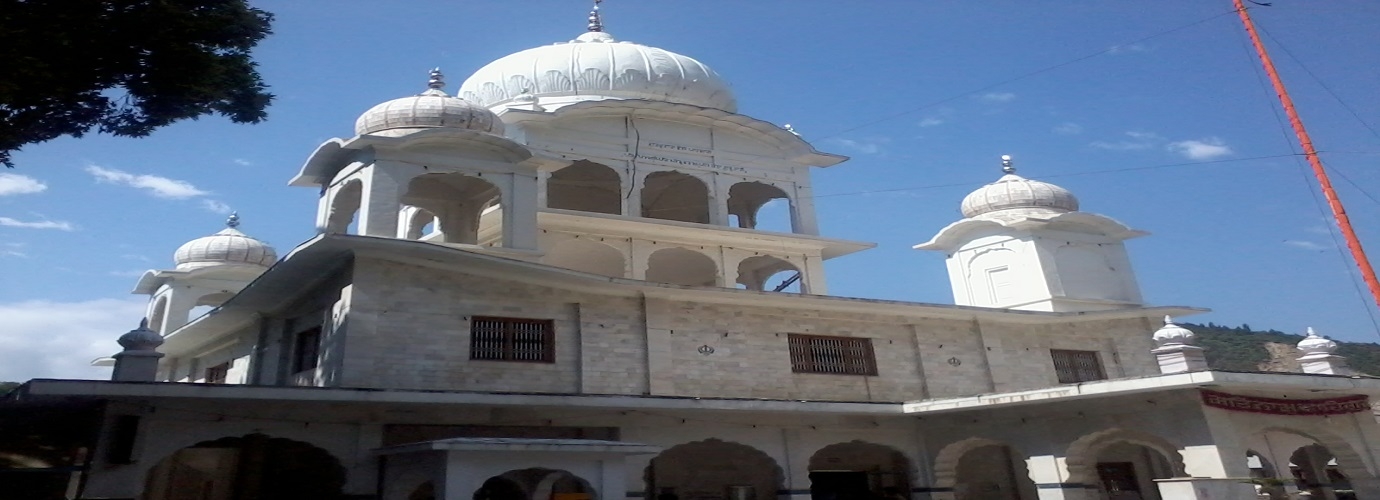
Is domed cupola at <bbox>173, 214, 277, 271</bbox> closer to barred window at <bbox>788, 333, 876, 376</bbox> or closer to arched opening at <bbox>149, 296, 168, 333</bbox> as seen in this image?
arched opening at <bbox>149, 296, 168, 333</bbox>

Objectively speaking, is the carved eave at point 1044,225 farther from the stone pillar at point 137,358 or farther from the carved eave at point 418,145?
the stone pillar at point 137,358

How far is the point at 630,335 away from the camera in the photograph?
15.6 meters

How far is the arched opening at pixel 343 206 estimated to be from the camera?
17125mm

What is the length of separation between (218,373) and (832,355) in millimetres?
13004

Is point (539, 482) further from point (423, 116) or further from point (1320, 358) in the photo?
point (1320, 358)

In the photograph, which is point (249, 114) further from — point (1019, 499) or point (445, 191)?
point (1019, 499)

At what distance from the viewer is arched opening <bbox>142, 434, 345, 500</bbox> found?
15.6m

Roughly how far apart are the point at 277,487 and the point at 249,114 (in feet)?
25.1

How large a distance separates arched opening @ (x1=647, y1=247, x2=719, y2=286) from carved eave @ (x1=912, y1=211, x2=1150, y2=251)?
659 cm

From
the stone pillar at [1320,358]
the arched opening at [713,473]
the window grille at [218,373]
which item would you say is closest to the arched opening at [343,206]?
the window grille at [218,373]

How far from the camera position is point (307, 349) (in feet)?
49.5

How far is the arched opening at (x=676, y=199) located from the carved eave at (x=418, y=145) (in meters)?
6.66

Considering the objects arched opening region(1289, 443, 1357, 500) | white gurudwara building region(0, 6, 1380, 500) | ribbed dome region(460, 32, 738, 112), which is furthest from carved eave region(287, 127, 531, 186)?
arched opening region(1289, 443, 1357, 500)

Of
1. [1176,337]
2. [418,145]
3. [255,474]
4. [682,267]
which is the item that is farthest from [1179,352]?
[255,474]
